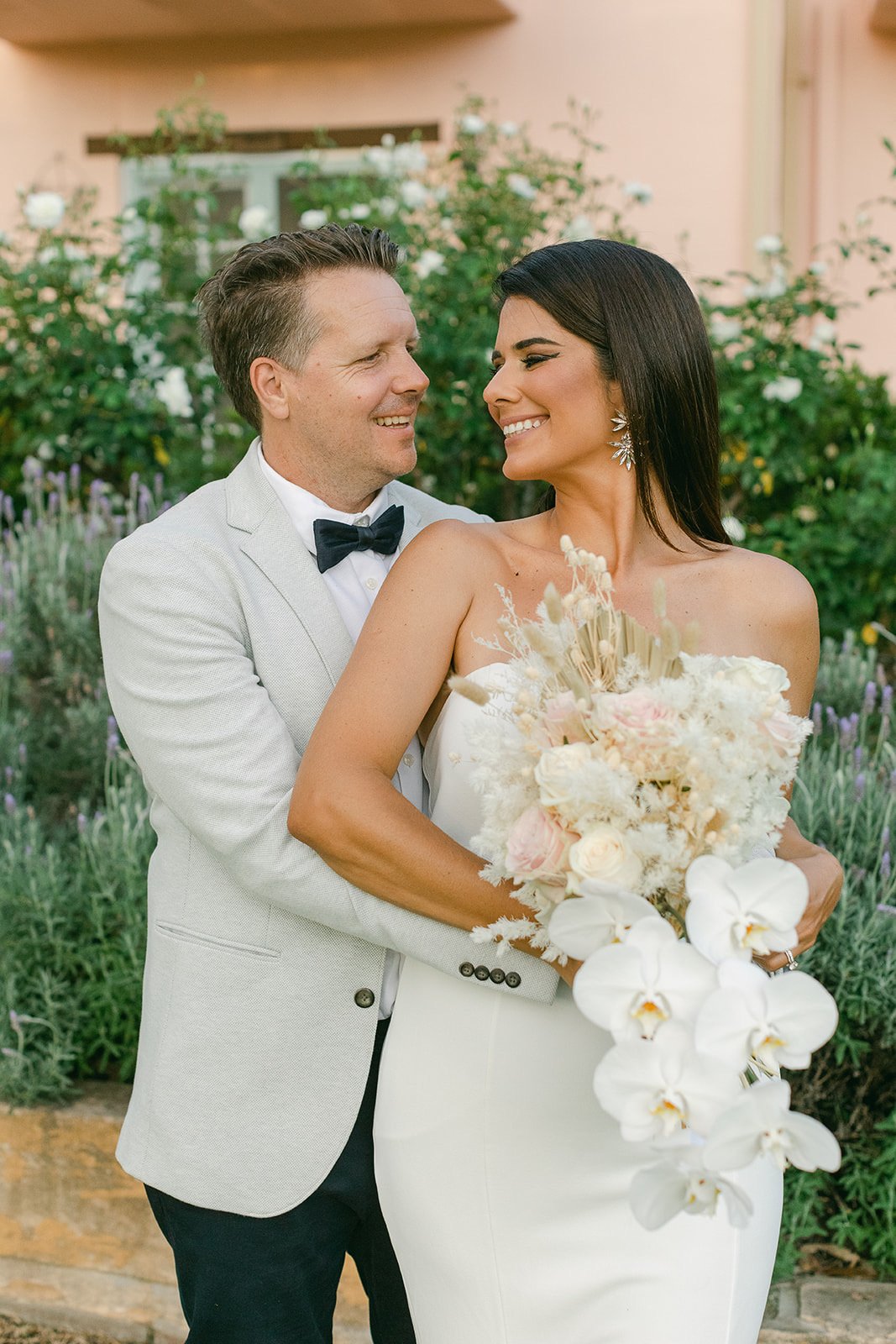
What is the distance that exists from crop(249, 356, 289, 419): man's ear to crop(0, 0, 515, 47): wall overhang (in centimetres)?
497

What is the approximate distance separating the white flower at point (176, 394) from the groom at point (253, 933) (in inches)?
110

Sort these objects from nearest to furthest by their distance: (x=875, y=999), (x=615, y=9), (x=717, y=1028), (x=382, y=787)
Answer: (x=717, y=1028) → (x=382, y=787) → (x=875, y=999) → (x=615, y=9)

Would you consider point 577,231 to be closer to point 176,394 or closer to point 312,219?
point 312,219

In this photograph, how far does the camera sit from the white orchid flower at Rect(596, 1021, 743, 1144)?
56.9 inches

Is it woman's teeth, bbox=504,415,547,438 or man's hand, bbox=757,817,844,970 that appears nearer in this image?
man's hand, bbox=757,817,844,970

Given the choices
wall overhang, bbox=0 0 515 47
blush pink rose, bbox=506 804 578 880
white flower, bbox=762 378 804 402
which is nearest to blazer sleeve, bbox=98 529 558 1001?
blush pink rose, bbox=506 804 578 880

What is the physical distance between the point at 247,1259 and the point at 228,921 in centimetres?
54

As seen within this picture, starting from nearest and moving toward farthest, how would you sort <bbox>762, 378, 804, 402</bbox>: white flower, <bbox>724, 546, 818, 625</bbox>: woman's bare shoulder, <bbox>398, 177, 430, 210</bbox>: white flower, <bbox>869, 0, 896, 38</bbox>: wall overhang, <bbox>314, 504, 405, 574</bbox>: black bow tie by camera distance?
1. <bbox>724, 546, 818, 625</bbox>: woman's bare shoulder
2. <bbox>314, 504, 405, 574</bbox>: black bow tie
3. <bbox>762, 378, 804, 402</bbox>: white flower
4. <bbox>398, 177, 430, 210</bbox>: white flower
5. <bbox>869, 0, 896, 38</bbox>: wall overhang

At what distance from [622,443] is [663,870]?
0.92 metres

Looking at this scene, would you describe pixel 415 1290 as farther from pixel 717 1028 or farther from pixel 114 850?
pixel 114 850

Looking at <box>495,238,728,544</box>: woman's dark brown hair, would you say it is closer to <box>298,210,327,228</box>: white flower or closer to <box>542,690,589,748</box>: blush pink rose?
<box>542,690,589,748</box>: blush pink rose

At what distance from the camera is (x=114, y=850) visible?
350 centimetres

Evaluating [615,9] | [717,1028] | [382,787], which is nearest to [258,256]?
[382,787]

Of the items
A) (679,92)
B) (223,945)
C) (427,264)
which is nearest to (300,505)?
(223,945)
